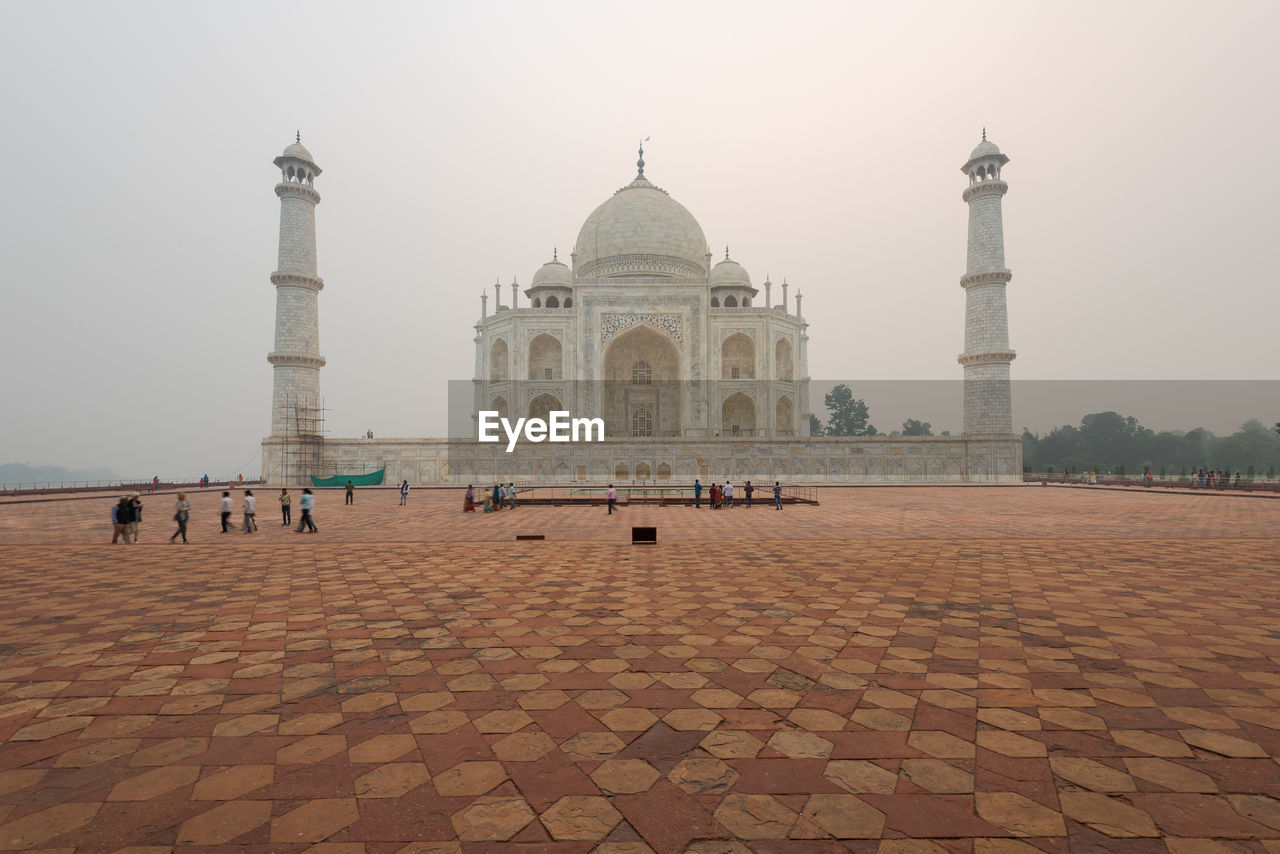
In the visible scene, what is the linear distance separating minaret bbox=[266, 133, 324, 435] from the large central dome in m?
14.7

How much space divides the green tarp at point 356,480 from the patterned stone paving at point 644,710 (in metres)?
21.5

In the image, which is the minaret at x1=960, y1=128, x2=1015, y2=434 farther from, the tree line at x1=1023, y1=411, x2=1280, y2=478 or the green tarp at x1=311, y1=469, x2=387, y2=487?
the green tarp at x1=311, y1=469, x2=387, y2=487

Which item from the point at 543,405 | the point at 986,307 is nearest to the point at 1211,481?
the point at 986,307

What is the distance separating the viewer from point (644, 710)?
2.88 metres

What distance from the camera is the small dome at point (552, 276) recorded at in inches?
1523

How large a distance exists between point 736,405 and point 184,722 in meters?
33.5

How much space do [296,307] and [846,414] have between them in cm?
3984

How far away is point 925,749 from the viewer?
2.49 m

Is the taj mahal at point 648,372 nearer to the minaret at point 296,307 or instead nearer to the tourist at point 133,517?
the minaret at point 296,307

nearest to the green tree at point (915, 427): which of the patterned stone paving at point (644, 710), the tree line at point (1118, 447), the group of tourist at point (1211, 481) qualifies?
the tree line at point (1118, 447)

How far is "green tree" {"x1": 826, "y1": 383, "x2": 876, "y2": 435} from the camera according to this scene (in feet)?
167

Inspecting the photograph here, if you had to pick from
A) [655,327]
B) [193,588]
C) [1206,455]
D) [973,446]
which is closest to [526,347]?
[655,327]

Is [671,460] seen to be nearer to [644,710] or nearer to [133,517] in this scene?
[133,517]

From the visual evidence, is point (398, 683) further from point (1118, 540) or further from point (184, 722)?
point (1118, 540)
